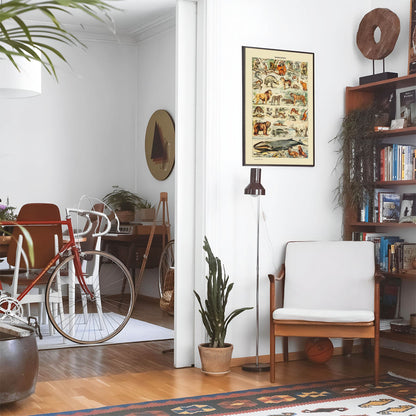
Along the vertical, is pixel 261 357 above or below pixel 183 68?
below

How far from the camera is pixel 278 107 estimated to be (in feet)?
15.3

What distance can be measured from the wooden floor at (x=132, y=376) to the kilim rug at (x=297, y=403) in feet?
0.44

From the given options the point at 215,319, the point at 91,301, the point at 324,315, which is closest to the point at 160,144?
the point at 91,301

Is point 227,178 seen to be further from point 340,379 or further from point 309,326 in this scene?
point 340,379

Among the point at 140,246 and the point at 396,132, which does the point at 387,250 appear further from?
the point at 140,246

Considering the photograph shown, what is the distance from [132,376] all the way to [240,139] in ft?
5.32

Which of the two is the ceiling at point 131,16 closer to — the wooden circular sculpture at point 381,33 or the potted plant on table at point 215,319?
the wooden circular sculpture at point 381,33

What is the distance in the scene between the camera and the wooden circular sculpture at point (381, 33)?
4699 mm

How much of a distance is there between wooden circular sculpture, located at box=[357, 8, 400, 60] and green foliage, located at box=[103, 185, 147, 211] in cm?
361

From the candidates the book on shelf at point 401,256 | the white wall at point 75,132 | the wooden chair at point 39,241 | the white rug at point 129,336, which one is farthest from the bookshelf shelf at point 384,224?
the white wall at point 75,132

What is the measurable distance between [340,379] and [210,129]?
5.57ft

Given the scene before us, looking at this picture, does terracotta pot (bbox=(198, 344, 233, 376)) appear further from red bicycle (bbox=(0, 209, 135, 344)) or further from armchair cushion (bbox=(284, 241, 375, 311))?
red bicycle (bbox=(0, 209, 135, 344))

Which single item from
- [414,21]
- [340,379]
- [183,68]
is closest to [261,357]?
[340,379]

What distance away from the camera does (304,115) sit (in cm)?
476
